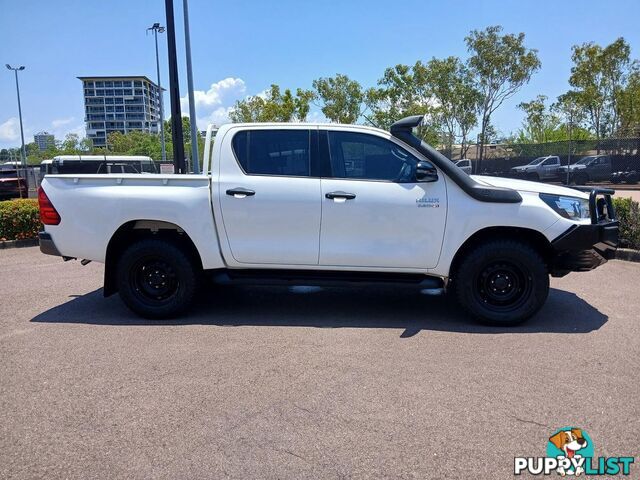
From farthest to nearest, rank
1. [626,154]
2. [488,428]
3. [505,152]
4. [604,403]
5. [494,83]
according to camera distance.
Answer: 1. [494,83]
2. [505,152]
3. [626,154]
4. [604,403]
5. [488,428]

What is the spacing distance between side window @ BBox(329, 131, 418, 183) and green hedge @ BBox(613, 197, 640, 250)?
513cm

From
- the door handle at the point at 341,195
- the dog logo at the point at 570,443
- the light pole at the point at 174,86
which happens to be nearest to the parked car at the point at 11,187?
the light pole at the point at 174,86

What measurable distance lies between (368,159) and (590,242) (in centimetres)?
221

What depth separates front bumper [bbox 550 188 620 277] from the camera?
4.75 meters

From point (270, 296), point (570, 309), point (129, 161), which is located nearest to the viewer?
point (570, 309)

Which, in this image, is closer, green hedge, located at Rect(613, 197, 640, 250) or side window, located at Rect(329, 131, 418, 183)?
side window, located at Rect(329, 131, 418, 183)

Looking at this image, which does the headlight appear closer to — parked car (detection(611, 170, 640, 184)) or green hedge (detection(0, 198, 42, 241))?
green hedge (detection(0, 198, 42, 241))

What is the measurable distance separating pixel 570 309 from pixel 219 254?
381 centimetres

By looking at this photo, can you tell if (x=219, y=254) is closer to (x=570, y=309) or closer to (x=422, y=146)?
(x=422, y=146)

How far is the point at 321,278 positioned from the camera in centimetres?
514

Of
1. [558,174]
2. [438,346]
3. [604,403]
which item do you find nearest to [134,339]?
[438,346]

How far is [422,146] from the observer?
193 inches

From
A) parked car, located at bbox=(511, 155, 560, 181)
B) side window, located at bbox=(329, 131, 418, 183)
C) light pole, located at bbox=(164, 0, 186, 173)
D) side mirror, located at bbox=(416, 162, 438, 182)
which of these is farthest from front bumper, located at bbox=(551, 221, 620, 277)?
parked car, located at bbox=(511, 155, 560, 181)

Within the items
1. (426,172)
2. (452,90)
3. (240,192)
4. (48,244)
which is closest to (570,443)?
(426,172)
